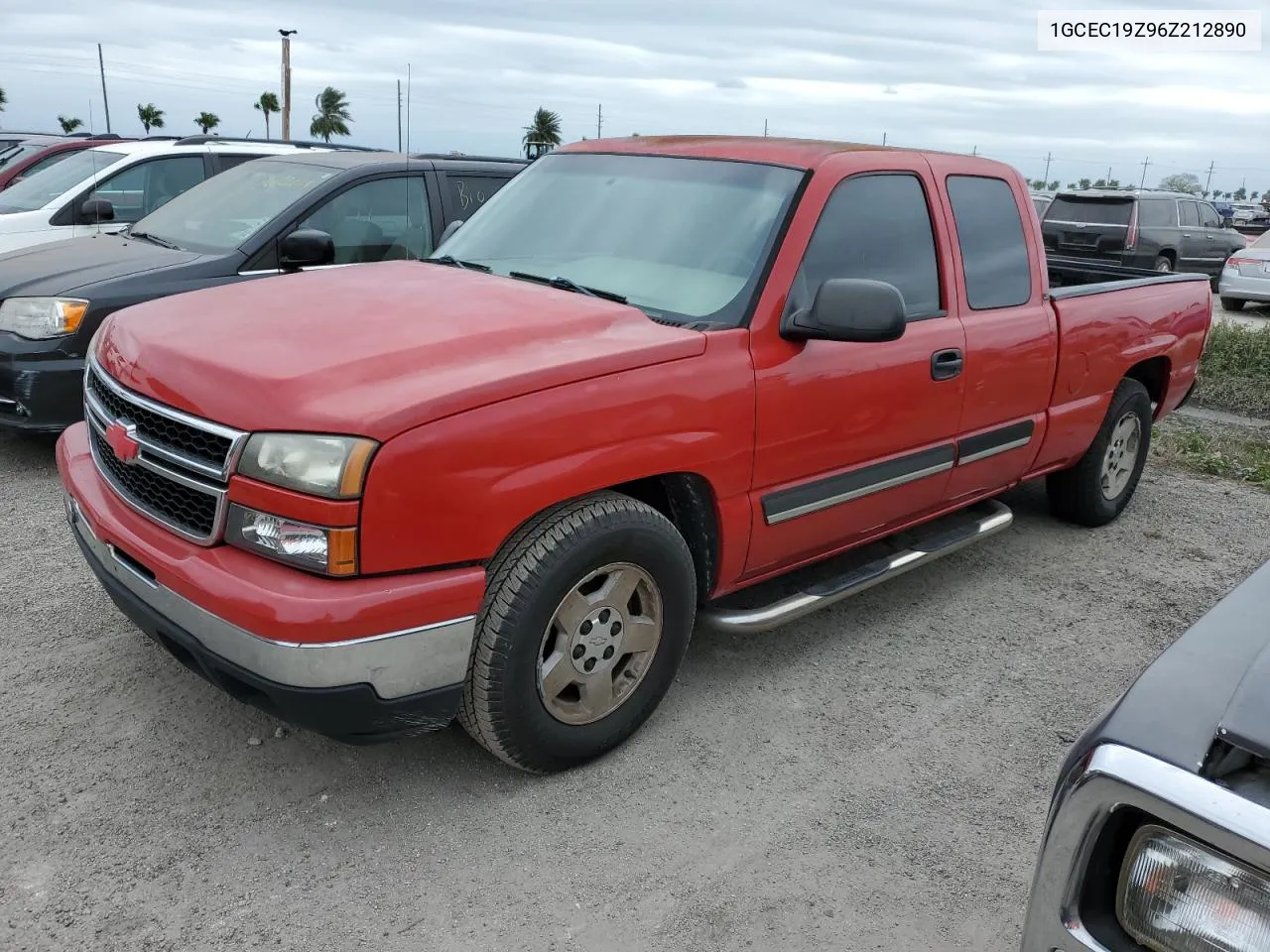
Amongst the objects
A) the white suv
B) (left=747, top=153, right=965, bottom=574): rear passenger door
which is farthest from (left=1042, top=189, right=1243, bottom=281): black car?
(left=747, top=153, right=965, bottom=574): rear passenger door

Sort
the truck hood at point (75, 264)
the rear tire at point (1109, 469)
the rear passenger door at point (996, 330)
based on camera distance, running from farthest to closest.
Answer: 1. the truck hood at point (75, 264)
2. the rear tire at point (1109, 469)
3. the rear passenger door at point (996, 330)

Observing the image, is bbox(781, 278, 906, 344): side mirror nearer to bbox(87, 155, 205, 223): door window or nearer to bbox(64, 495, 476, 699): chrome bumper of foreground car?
bbox(64, 495, 476, 699): chrome bumper of foreground car

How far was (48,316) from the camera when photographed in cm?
544

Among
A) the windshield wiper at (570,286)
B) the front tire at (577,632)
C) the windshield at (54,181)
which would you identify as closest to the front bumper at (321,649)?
the front tire at (577,632)

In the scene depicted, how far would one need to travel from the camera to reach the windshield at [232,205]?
6.25 m

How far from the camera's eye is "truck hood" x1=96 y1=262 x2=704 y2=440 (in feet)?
8.61

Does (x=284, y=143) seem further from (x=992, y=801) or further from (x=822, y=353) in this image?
(x=992, y=801)

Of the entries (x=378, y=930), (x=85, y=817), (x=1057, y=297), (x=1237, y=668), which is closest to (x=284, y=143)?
(x=1057, y=297)

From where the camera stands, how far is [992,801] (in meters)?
3.19

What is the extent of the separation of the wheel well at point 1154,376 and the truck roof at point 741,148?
1.75 m

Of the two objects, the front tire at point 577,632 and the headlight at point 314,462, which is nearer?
the headlight at point 314,462

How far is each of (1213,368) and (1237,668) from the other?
8524mm

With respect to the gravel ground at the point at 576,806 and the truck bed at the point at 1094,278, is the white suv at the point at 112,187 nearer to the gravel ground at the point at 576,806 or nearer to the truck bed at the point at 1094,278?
the gravel ground at the point at 576,806

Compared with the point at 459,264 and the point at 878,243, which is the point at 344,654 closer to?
the point at 459,264
